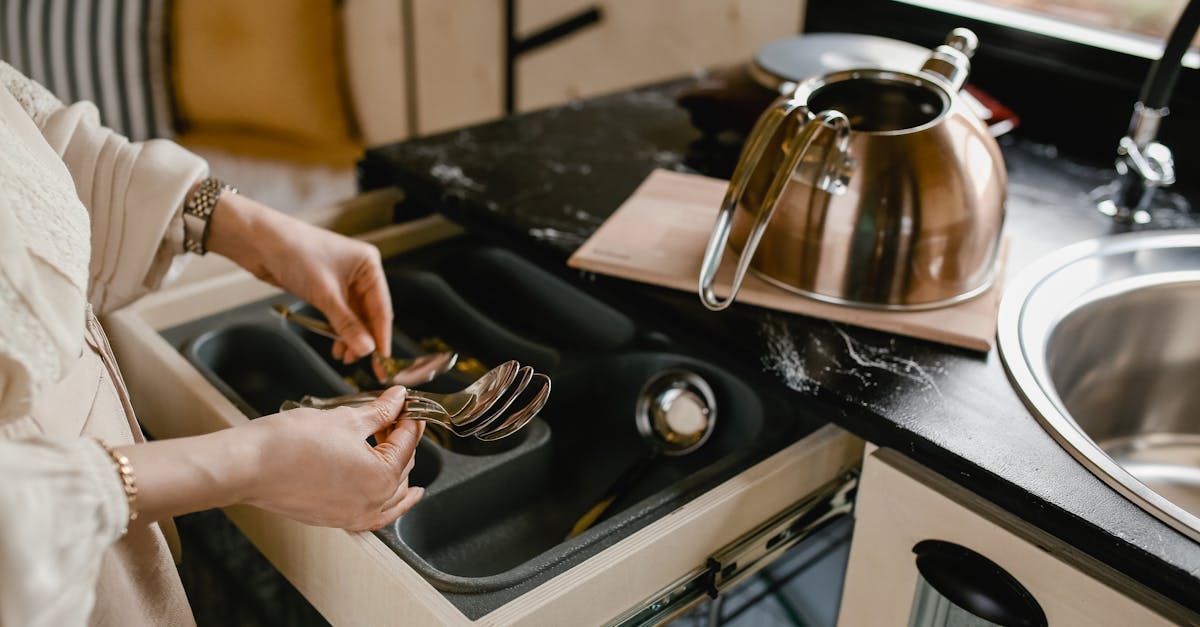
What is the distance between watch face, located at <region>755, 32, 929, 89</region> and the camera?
1172 mm

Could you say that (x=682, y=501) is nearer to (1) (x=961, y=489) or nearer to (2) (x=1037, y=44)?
(1) (x=961, y=489)

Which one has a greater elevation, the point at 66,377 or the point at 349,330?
the point at 66,377

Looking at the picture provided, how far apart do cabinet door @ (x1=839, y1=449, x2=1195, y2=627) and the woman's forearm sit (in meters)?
0.46

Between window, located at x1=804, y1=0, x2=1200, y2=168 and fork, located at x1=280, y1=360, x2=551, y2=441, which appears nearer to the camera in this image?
fork, located at x1=280, y1=360, x2=551, y2=441

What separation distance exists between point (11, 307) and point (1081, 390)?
881mm

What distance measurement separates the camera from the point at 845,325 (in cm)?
86

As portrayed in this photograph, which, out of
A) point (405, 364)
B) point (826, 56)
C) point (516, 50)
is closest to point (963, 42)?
point (826, 56)

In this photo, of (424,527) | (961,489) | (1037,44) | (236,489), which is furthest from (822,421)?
(1037,44)

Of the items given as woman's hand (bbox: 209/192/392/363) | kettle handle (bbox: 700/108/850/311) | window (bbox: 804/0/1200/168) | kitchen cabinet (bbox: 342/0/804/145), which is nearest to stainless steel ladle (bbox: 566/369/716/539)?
kettle handle (bbox: 700/108/850/311)

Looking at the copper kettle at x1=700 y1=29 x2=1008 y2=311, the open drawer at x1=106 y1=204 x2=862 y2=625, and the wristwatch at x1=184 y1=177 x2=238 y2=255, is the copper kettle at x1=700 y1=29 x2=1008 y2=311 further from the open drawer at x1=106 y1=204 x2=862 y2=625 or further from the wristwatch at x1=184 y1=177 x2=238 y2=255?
the wristwatch at x1=184 y1=177 x2=238 y2=255

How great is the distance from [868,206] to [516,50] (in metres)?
1.37

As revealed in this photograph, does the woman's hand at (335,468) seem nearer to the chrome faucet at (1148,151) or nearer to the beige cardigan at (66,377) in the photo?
the beige cardigan at (66,377)

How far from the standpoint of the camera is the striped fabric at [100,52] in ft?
6.93

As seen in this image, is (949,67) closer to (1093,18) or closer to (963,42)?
(963,42)
